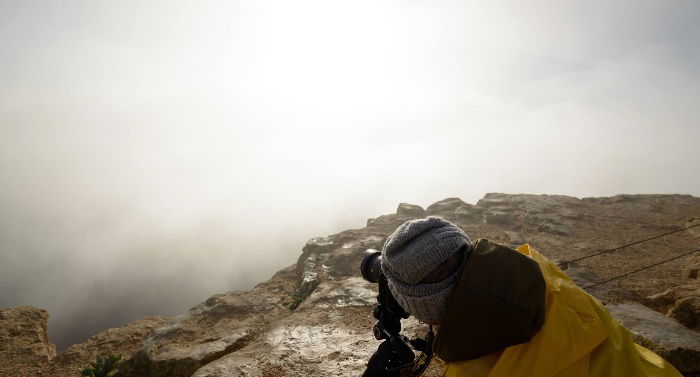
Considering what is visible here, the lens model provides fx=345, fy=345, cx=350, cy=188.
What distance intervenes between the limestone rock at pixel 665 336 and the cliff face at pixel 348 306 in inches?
0.7

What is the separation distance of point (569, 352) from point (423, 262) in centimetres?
75

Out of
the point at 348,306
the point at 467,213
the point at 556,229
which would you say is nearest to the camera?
the point at 348,306

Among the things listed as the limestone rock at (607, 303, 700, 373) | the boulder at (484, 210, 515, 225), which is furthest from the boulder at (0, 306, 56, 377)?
the boulder at (484, 210, 515, 225)

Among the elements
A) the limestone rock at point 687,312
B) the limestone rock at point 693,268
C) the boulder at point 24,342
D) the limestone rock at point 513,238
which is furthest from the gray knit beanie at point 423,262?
the limestone rock at point 513,238

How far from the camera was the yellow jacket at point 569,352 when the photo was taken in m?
1.56

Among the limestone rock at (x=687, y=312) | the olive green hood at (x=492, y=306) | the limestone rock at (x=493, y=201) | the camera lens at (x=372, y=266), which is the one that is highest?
the olive green hood at (x=492, y=306)

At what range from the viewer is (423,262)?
1819 mm

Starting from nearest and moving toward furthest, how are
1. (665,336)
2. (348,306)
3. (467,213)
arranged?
(665,336) → (348,306) → (467,213)

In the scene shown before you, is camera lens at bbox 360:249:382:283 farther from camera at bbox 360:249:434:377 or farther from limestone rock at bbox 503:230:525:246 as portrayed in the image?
limestone rock at bbox 503:230:525:246

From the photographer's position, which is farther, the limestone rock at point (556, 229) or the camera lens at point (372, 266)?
the limestone rock at point (556, 229)

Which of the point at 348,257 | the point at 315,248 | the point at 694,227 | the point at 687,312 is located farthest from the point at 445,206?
the point at 687,312

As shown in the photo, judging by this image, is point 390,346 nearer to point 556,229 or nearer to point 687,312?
point 687,312

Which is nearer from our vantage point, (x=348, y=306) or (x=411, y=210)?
(x=348, y=306)

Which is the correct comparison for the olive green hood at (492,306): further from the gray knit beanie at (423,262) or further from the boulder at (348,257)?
the boulder at (348,257)
